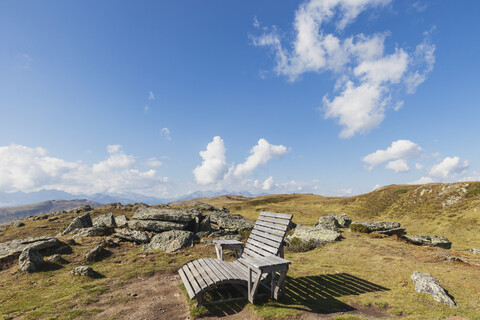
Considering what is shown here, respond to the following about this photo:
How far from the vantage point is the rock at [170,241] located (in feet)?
51.9

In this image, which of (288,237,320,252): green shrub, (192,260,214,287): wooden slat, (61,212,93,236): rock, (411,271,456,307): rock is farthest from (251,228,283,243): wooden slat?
(61,212,93,236): rock

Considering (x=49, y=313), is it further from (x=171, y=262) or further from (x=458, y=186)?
(x=458, y=186)

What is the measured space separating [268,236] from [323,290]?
10.0 ft

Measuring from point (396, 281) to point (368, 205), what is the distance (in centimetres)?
5045

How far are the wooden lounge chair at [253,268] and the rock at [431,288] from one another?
216 inches

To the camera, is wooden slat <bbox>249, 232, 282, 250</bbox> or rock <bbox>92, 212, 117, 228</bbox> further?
rock <bbox>92, 212, 117, 228</bbox>

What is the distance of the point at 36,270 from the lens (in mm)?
11266

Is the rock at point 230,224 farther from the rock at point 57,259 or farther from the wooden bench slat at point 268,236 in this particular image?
the rock at point 57,259

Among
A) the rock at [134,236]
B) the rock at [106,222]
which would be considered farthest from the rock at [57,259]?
the rock at [106,222]

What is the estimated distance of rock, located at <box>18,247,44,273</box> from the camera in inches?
438

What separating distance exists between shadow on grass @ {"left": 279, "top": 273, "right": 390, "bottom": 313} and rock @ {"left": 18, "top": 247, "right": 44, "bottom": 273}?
12.1m

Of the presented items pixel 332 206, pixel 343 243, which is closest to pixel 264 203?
pixel 332 206

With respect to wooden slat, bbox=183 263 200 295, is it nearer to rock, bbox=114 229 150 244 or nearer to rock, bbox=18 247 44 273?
rock, bbox=18 247 44 273

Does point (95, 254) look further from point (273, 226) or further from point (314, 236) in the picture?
point (314, 236)
